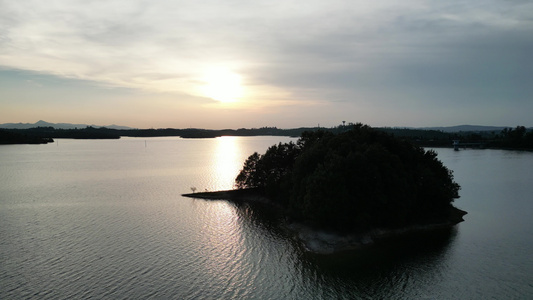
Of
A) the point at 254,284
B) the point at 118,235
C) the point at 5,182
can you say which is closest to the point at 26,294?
the point at 118,235

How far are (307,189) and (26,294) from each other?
34067 millimetres

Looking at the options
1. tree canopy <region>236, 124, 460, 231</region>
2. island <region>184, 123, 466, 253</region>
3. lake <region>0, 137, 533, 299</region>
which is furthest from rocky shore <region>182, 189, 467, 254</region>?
lake <region>0, 137, 533, 299</region>

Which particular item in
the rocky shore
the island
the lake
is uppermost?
the island

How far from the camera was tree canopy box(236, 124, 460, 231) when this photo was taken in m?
45.8

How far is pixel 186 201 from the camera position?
A: 74.6m

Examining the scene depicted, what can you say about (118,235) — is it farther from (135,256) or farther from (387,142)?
(387,142)

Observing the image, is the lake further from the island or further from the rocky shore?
the island

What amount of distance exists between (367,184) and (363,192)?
1.31 meters

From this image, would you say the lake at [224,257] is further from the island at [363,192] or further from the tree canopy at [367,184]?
the tree canopy at [367,184]

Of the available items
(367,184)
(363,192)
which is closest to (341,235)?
(363,192)

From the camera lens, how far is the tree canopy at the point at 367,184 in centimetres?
4578

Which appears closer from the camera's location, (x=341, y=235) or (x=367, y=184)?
(x=341, y=235)

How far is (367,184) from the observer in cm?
4741

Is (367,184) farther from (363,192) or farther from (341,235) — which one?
(341,235)
